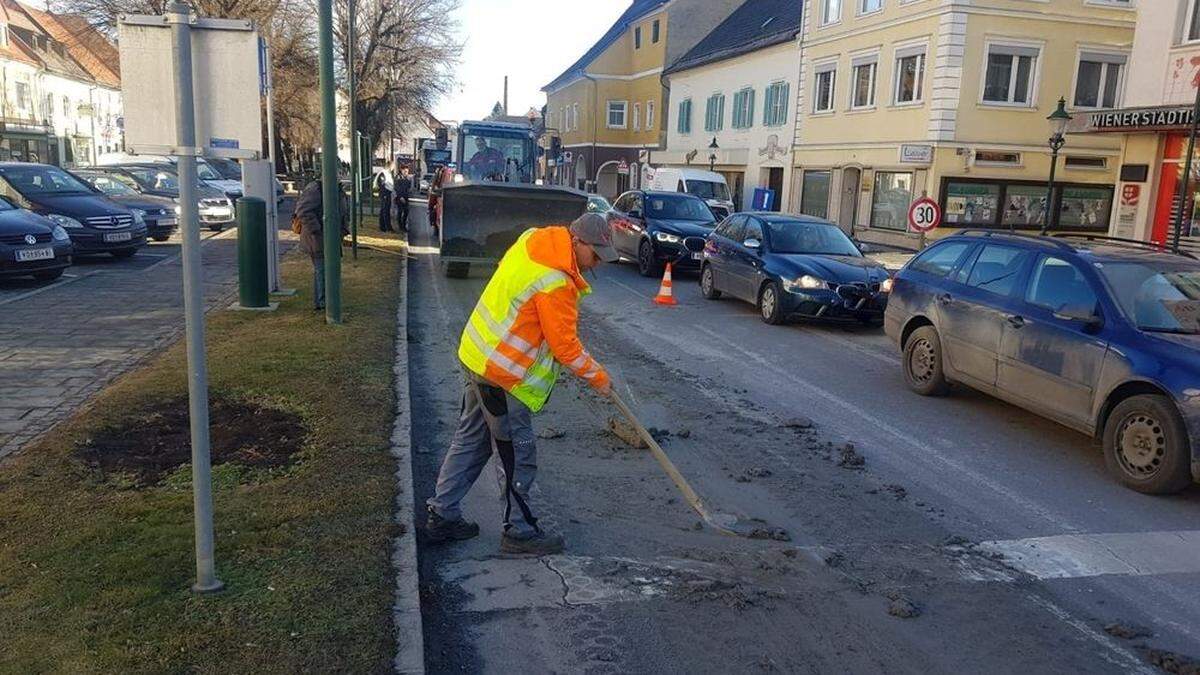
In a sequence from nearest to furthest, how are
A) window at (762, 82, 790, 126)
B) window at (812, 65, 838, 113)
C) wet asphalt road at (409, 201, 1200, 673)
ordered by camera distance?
wet asphalt road at (409, 201, 1200, 673), window at (812, 65, 838, 113), window at (762, 82, 790, 126)

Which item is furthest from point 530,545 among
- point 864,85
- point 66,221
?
point 864,85

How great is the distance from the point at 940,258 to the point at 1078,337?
2.23m

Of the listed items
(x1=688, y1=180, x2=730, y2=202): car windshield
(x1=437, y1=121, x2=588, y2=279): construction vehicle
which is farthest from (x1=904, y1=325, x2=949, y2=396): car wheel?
(x1=688, y1=180, x2=730, y2=202): car windshield

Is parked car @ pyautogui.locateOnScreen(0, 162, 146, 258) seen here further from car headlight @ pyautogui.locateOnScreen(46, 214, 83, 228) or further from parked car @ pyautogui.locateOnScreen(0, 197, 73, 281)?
parked car @ pyautogui.locateOnScreen(0, 197, 73, 281)

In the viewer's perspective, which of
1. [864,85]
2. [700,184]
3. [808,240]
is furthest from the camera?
[864,85]

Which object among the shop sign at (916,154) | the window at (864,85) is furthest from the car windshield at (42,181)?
the window at (864,85)

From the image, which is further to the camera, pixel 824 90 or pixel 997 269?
pixel 824 90

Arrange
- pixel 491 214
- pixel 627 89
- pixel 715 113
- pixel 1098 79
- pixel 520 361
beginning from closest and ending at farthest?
1. pixel 520 361
2. pixel 491 214
3. pixel 1098 79
4. pixel 715 113
5. pixel 627 89

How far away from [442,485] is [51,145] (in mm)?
57317

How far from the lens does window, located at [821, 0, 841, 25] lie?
31.8m

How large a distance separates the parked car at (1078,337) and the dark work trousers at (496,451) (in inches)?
164

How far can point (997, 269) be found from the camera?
787 centimetres

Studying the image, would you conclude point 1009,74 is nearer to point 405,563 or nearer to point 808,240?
point 808,240

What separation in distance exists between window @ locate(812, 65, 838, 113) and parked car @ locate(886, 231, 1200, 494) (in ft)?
83.0
